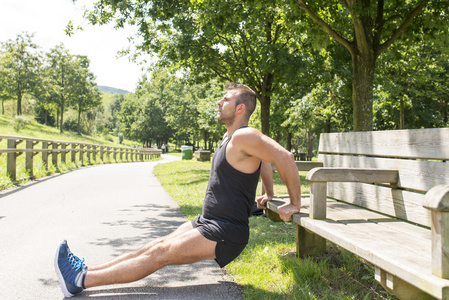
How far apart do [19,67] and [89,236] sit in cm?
4378

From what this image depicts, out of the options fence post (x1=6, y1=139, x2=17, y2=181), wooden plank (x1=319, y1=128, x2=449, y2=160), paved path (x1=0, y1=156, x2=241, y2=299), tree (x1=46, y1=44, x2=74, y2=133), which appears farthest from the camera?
tree (x1=46, y1=44, x2=74, y2=133)

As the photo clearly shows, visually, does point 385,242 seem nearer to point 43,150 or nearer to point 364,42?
point 364,42

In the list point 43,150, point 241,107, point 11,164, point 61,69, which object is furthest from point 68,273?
point 61,69

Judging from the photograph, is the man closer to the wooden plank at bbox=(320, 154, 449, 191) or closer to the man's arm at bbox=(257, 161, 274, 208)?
the man's arm at bbox=(257, 161, 274, 208)

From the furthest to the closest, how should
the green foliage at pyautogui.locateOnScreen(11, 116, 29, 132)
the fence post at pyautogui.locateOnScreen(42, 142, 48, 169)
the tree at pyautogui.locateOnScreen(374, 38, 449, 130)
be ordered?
the green foliage at pyautogui.locateOnScreen(11, 116, 29, 132) < the tree at pyautogui.locateOnScreen(374, 38, 449, 130) < the fence post at pyautogui.locateOnScreen(42, 142, 48, 169)

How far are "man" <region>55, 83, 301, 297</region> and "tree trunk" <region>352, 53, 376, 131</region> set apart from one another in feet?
15.3

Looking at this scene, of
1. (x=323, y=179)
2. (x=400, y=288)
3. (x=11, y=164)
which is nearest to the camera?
(x=400, y=288)

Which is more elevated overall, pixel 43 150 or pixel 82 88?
pixel 82 88

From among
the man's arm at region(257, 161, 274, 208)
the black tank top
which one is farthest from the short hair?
the man's arm at region(257, 161, 274, 208)

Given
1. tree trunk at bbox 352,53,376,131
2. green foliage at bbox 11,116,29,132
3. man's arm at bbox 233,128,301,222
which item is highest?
green foliage at bbox 11,116,29,132

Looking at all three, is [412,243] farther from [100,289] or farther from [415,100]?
[415,100]

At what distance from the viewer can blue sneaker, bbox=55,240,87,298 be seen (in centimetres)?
298

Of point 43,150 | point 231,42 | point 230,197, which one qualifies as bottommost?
point 230,197

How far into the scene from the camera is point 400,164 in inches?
129
